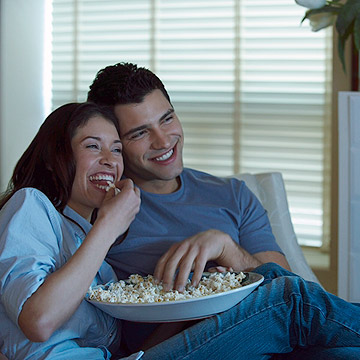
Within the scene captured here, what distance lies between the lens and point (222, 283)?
141cm

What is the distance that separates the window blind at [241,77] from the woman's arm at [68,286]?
75.3 inches

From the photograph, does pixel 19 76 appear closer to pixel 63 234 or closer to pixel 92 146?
pixel 92 146

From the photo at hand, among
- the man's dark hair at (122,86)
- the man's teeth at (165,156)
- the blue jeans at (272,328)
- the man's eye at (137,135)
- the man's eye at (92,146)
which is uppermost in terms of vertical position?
the man's dark hair at (122,86)

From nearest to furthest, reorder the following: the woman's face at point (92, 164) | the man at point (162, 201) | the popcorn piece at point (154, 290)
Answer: the popcorn piece at point (154, 290) < the woman's face at point (92, 164) < the man at point (162, 201)

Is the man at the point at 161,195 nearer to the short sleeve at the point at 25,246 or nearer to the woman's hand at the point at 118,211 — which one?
the woman's hand at the point at 118,211

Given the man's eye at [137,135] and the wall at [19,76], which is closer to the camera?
the man's eye at [137,135]

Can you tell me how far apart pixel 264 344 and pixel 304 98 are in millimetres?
1978

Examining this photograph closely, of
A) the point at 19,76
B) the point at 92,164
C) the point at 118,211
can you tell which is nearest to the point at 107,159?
the point at 92,164

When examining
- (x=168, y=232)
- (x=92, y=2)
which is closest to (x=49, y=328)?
(x=168, y=232)

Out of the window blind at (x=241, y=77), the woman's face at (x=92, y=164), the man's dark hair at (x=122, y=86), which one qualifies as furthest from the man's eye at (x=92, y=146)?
the window blind at (x=241, y=77)

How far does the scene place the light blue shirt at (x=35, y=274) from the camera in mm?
1287

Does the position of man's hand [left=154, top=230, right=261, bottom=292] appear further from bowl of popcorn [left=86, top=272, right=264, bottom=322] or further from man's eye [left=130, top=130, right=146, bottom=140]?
man's eye [left=130, top=130, right=146, bottom=140]

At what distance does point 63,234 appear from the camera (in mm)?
1507

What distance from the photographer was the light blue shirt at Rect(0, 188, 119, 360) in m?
1.29
